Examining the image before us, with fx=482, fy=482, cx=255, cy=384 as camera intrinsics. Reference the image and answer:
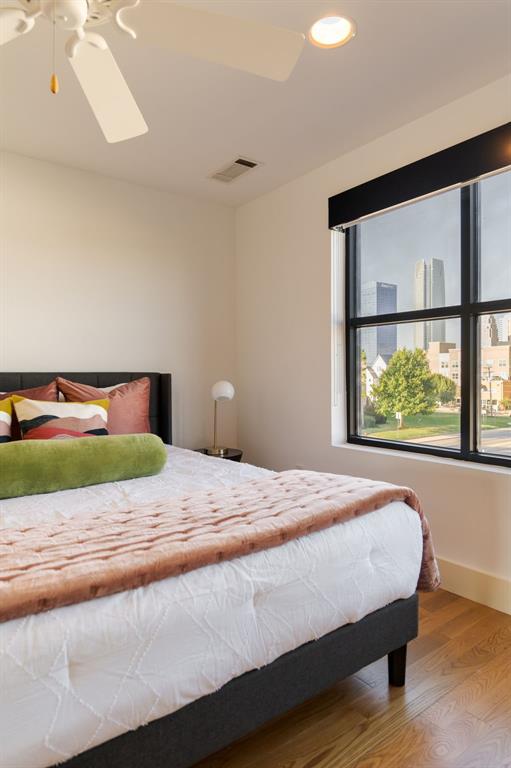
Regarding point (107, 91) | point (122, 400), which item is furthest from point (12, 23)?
point (122, 400)

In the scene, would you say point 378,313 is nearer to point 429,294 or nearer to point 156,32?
point 429,294

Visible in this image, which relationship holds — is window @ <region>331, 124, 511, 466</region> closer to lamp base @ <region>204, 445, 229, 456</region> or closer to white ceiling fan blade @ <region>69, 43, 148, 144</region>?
lamp base @ <region>204, 445, 229, 456</region>

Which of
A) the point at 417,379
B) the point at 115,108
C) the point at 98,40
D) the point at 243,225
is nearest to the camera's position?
the point at 98,40

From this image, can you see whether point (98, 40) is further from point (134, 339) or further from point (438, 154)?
point (134, 339)

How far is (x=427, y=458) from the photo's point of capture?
Answer: 8.71 feet

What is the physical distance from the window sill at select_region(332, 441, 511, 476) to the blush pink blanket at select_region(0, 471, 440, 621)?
2.70 ft

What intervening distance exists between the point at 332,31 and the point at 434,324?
1.49m

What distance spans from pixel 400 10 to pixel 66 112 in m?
1.69

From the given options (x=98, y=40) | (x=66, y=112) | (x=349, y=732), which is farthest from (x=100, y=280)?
(x=349, y=732)

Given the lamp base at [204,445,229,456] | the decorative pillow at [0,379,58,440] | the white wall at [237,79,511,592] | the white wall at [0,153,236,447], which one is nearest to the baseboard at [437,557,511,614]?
the white wall at [237,79,511,592]

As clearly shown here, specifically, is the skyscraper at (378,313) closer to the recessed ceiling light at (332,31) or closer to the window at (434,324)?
the window at (434,324)

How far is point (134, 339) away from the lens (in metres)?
3.47

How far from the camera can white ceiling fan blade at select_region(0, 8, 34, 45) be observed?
1.33 m

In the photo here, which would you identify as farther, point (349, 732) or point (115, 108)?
point (115, 108)
